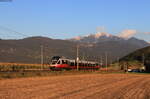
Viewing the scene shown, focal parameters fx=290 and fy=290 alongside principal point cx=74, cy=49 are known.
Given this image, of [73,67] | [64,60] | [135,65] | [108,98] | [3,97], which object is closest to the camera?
[3,97]

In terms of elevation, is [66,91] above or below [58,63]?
below

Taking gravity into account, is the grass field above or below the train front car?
below

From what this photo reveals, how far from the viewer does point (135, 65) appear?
6230 inches

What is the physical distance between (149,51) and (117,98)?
18439cm

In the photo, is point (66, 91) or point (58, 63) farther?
point (58, 63)

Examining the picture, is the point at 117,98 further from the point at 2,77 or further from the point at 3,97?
the point at 2,77

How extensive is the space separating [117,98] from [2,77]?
2196 centimetres

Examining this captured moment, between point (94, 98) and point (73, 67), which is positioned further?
point (73, 67)

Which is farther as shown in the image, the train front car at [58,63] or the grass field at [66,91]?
the train front car at [58,63]

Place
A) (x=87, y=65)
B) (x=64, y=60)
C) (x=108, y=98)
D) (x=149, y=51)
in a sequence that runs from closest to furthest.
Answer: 1. (x=108, y=98)
2. (x=64, y=60)
3. (x=87, y=65)
4. (x=149, y=51)

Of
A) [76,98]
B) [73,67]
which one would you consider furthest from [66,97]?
[73,67]

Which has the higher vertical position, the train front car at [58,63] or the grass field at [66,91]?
the train front car at [58,63]

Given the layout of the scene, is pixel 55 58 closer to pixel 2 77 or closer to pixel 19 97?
pixel 2 77

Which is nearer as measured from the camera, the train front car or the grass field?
the grass field
